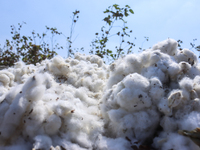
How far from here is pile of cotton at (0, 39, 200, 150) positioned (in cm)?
103

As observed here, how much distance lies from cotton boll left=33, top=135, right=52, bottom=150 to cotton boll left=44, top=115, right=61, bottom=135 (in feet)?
0.16

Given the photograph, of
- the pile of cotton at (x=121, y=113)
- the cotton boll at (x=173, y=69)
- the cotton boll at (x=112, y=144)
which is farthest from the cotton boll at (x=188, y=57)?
the cotton boll at (x=112, y=144)

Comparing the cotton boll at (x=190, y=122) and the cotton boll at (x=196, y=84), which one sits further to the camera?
the cotton boll at (x=196, y=84)

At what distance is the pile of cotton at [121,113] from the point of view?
103 centimetres

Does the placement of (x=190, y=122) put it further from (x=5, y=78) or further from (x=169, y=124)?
(x=5, y=78)

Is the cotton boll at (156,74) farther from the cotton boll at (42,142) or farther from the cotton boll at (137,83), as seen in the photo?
the cotton boll at (42,142)

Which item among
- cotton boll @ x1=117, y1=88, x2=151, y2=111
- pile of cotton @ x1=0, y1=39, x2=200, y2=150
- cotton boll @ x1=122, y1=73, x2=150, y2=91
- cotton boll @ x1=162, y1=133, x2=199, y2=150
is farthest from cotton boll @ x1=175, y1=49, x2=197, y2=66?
cotton boll @ x1=162, y1=133, x2=199, y2=150

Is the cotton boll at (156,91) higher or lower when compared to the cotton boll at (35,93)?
higher

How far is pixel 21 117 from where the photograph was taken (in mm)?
1046

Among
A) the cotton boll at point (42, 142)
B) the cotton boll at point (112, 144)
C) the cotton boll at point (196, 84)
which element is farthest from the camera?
the cotton boll at point (196, 84)

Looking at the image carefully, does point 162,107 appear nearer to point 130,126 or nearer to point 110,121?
point 130,126

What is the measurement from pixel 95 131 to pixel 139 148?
324 mm

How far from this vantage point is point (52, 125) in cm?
105

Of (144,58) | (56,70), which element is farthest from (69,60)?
(144,58)
